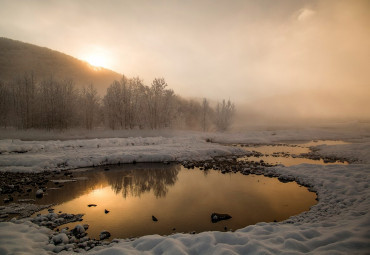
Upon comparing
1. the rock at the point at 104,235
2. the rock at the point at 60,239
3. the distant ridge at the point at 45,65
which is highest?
the distant ridge at the point at 45,65

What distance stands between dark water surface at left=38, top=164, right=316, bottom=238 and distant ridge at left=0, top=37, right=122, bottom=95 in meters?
103

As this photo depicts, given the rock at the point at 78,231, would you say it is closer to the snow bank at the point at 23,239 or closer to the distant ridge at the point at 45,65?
the snow bank at the point at 23,239

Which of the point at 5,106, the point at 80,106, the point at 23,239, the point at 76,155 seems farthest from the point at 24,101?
the point at 23,239

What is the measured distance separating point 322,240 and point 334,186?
7307 mm

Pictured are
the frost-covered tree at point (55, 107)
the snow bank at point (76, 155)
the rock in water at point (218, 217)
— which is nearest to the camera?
the rock in water at point (218, 217)

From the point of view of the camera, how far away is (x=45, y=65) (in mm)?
107250

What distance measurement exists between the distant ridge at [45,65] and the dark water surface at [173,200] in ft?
339

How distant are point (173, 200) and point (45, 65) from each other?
→ 426 ft

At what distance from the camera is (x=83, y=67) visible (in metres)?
123

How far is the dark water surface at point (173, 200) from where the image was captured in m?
7.60

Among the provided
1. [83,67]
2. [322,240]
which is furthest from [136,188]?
[83,67]

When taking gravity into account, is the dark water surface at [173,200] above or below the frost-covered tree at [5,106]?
below

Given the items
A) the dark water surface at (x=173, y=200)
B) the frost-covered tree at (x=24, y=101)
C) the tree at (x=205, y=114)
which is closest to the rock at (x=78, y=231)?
the dark water surface at (x=173, y=200)

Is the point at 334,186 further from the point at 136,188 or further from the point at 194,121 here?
the point at 194,121
